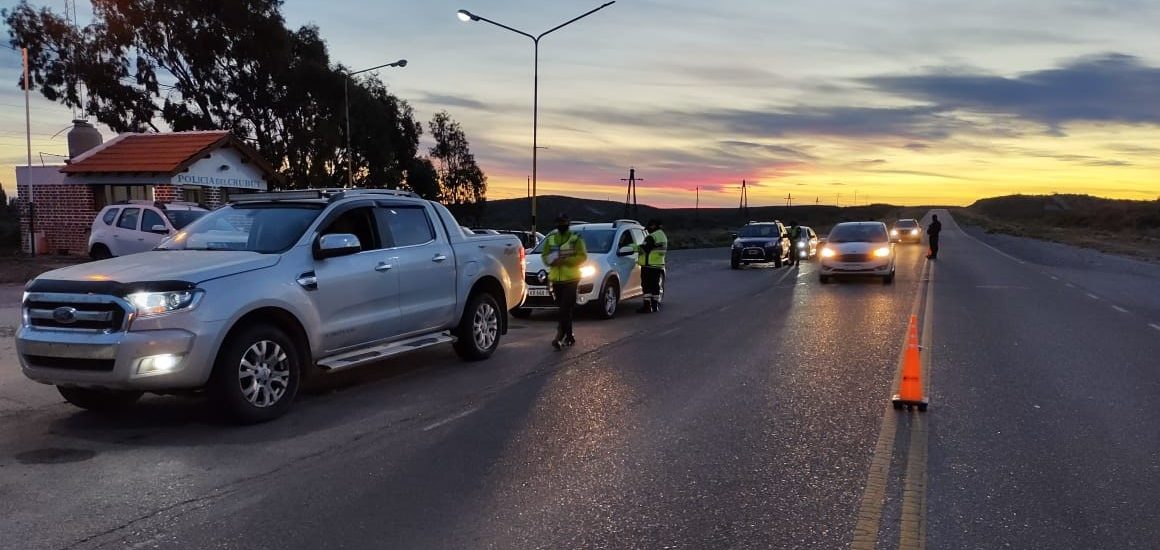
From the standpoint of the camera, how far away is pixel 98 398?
24.0ft

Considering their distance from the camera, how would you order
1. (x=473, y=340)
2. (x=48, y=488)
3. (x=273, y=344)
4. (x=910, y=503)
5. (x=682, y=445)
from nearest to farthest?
1. (x=910, y=503)
2. (x=48, y=488)
3. (x=682, y=445)
4. (x=273, y=344)
5. (x=473, y=340)

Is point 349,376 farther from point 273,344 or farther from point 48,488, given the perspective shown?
point 48,488

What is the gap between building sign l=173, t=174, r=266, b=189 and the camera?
1089 inches

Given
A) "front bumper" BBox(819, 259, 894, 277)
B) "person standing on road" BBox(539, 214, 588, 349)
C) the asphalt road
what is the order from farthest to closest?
"front bumper" BBox(819, 259, 894, 277)
"person standing on road" BBox(539, 214, 588, 349)
the asphalt road

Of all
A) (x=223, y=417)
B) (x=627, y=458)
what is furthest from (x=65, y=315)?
(x=627, y=458)

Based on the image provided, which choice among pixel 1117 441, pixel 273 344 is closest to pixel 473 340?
pixel 273 344

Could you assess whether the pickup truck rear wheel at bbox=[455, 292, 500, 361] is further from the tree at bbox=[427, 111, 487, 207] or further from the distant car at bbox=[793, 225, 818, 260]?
the tree at bbox=[427, 111, 487, 207]

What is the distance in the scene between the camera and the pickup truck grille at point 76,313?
6.32m

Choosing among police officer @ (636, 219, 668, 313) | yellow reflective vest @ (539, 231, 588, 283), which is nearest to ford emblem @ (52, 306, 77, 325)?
yellow reflective vest @ (539, 231, 588, 283)

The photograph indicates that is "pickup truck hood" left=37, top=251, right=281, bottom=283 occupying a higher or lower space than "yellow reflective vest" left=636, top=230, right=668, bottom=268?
higher

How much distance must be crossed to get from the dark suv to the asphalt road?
61.2ft

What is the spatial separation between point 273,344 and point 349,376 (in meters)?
2.15

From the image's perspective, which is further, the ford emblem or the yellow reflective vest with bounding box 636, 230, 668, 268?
the yellow reflective vest with bounding box 636, 230, 668, 268

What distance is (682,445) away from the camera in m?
6.21
